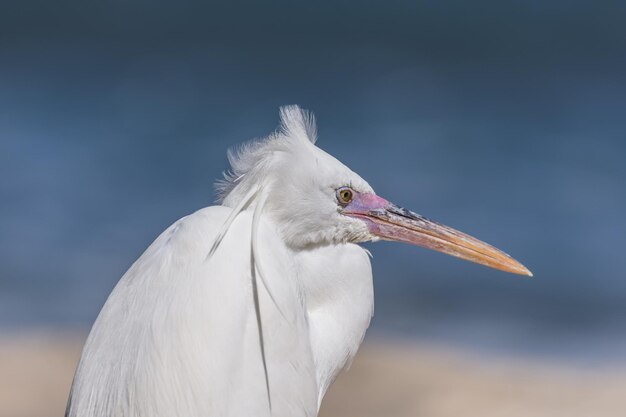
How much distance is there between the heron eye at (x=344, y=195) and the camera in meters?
3.57

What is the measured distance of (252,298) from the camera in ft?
10.4

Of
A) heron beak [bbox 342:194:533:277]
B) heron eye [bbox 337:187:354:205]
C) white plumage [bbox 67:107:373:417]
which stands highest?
heron eye [bbox 337:187:354:205]

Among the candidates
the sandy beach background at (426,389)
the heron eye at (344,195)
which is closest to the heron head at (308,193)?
the heron eye at (344,195)

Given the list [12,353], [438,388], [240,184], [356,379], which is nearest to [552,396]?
[438,388]

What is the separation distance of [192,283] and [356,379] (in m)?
6.58

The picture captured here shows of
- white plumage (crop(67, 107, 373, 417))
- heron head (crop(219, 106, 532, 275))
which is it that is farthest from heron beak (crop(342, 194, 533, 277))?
white plumage (crop(67, 107, 373, 417))

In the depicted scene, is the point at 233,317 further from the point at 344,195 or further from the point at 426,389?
the point at 426,389

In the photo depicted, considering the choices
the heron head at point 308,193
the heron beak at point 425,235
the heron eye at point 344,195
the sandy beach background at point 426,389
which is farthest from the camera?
the sandy beach background at point 426,389

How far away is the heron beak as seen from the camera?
3707mm

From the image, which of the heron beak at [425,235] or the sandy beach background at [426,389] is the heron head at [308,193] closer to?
the heron beak at [425,235]

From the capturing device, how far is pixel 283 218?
3.46 metres

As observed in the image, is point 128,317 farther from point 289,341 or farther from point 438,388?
point 438,388

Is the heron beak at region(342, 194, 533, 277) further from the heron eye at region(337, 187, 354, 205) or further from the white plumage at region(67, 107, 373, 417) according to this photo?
the white plumage at region(67, 107, 373, 417)

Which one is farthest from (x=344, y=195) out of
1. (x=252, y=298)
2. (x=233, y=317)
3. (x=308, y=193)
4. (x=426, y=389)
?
(x=426, y=389)
